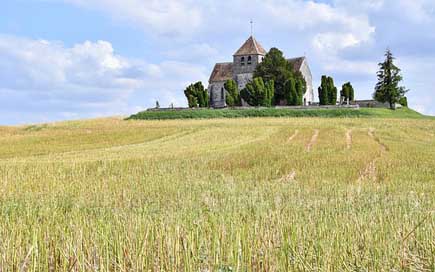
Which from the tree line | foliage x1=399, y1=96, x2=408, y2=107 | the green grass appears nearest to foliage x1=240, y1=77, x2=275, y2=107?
the tree line

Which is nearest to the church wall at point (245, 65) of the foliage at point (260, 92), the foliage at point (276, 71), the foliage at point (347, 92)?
the foliage at point (276, 71)

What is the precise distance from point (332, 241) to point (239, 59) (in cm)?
9777

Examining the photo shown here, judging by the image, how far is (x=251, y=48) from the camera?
335 feet

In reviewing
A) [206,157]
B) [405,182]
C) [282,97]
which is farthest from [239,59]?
[405,182]

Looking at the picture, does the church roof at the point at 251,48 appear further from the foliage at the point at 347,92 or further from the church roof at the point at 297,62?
the foliage at the point at 347,92

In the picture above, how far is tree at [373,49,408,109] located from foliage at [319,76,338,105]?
6.42 m

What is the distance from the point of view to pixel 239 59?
103m

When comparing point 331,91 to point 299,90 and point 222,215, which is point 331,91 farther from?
point 222,215

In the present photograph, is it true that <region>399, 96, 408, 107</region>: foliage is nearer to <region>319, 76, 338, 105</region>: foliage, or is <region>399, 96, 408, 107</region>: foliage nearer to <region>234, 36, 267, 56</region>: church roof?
<region>319, 76, 338, 105</region>: foliage

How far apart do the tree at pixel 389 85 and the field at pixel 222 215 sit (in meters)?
64.0

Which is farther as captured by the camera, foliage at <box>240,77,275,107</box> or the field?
foliage at <box>240,77,275,107</box>

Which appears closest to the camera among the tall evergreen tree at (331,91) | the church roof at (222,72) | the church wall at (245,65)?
the tall evergreen tree at (331,91)

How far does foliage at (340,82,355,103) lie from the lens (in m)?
95.2

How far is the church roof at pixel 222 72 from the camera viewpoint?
105m
